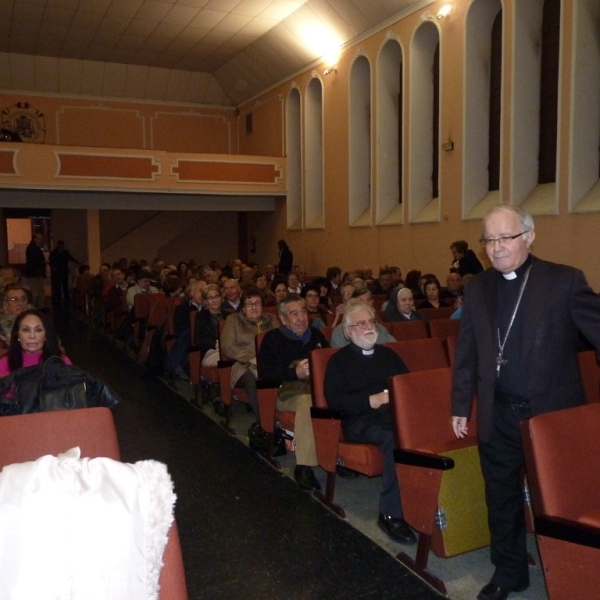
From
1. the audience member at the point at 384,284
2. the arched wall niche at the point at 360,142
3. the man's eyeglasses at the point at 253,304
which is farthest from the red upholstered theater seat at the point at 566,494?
the arched wall niche at the point at 360,142

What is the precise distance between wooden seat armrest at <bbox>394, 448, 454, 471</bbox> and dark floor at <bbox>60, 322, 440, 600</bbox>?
0.46m

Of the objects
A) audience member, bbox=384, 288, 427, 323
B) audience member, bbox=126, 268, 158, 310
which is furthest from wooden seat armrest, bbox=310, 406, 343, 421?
audience member, bbox=126, 268, 158, 310

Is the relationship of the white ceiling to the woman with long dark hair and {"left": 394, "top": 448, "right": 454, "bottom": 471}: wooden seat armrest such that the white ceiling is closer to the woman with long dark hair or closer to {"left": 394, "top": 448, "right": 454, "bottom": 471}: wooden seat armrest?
the woman with long dark hair

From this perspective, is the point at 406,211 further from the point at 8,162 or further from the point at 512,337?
the point at 512,337

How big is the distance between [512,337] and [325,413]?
45.6 inches

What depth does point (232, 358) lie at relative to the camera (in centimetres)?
441

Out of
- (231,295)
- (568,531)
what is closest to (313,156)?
(231,295)

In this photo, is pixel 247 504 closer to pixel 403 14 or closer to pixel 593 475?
pixel 593 475

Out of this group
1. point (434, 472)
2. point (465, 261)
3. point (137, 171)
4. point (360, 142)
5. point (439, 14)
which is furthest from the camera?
point (137, 171)

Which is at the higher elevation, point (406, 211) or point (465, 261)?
point (406, 211)

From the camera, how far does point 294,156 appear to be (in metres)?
13.0

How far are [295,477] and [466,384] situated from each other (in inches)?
56.3

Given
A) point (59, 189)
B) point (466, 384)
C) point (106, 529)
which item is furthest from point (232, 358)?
point (59, 189)

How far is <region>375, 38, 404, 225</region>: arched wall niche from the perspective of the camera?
984 cm
